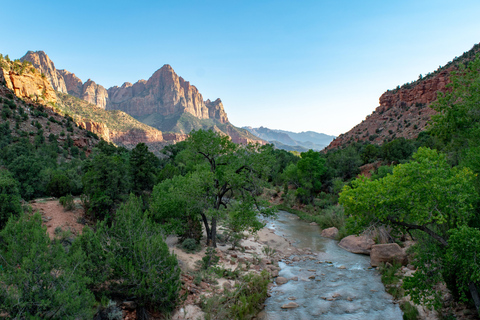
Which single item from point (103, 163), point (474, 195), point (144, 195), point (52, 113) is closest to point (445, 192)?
point (474, 195)

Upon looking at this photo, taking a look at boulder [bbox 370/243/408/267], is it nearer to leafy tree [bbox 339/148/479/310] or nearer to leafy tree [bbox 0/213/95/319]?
leafy tree [bbox 339/148/479/310]

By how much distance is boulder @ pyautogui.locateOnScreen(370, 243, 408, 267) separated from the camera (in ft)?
49.5

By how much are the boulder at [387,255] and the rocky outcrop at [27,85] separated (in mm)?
64701

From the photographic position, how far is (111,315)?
7.55 metres

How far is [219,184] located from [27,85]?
59.8 m

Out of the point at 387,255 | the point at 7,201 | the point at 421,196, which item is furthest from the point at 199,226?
the point at 421,196

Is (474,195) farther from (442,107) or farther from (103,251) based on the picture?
(103,251)

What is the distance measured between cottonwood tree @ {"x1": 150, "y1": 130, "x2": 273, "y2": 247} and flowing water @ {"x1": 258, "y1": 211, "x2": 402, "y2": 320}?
370cm

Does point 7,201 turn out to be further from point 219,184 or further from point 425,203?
point 425,203

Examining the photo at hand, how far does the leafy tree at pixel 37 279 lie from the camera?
559cm

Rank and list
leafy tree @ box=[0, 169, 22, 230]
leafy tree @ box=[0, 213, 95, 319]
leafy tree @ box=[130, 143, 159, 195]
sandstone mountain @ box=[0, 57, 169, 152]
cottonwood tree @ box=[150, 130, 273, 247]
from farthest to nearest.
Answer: sandstone mountain @ box=[0, 57, 169, 152]
leafy tree @ box=[130, 143, 159, 195]
cottonwood tree @ box=[150, 130, 273, 247]
leafy tree @ box=[0, 169, 22, 230]
leafy tree @ box=[0, 213, 95, 319]

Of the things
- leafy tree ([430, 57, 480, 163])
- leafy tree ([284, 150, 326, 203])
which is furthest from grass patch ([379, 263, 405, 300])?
leafy tree ([284, 150, 326, 203])

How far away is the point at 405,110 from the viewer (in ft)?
231

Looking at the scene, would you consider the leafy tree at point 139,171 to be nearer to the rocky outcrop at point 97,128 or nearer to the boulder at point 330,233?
the boulder at point 330,233
